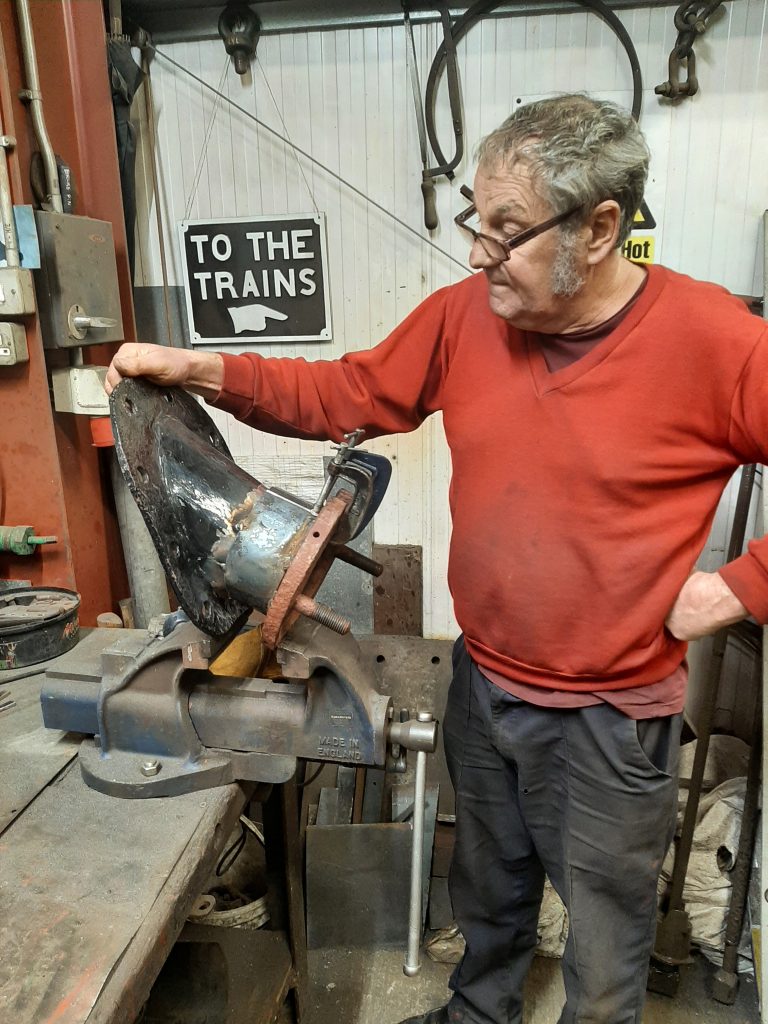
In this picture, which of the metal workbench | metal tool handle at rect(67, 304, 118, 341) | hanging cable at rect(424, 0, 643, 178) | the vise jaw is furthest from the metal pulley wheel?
hanging cable at rect(424, 0, 643, 178)

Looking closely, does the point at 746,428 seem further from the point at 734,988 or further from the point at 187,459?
the point at 734,988

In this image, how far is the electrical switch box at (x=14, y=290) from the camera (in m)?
1.51

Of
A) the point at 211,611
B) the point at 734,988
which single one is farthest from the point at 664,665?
the point at 734,988

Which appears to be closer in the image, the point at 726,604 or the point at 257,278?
the point at 726,604

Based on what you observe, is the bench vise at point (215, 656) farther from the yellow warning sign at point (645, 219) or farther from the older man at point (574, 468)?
the yellow warning sign at point (645, 219)

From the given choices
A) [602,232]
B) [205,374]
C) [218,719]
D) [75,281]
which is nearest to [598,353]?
[602,232]

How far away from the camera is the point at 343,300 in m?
2.12

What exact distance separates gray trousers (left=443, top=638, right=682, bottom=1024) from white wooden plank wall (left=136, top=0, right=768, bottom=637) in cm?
104

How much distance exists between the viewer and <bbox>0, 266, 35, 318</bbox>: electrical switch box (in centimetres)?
151

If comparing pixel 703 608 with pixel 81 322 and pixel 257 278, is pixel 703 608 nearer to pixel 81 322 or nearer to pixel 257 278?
pixel 81 322

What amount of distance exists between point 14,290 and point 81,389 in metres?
0.24

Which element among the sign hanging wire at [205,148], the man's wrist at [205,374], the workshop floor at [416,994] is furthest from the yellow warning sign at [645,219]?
the workshop floor at [416,994]

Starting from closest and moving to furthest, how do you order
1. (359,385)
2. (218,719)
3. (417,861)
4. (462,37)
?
(218,719) < (417,861) < (359,385) < (462,37)

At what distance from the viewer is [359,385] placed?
1.31m
